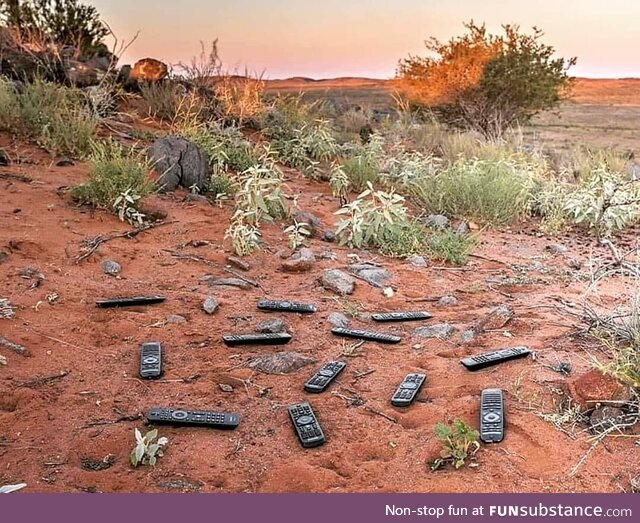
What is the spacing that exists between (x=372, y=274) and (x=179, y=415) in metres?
1.76

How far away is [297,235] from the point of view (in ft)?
13.5

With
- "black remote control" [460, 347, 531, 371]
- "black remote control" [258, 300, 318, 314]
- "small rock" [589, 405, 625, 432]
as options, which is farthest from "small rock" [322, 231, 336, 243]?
"small rock" [589, 405, 625, 432]

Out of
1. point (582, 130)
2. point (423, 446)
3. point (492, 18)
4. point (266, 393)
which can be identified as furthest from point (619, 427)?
point (582, 130)

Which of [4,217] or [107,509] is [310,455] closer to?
[107,509]

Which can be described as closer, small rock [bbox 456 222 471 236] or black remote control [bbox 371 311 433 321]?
black remote control [bbox 371 311 433 321]

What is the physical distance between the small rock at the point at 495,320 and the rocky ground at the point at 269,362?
1cm

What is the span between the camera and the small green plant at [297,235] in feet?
13.4

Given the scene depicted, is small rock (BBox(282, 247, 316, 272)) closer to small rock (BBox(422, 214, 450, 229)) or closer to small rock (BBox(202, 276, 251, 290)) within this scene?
small rock (BBox(202, 276, 251, 290))

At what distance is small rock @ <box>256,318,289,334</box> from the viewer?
288cm

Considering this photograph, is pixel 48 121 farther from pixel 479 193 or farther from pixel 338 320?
pixel 338 320

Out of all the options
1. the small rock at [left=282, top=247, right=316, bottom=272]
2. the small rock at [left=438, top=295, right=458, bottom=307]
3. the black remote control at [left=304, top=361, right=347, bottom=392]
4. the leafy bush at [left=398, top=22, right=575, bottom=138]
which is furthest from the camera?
the leafy bush at [left=398, top=22, right=575, bottom=138]

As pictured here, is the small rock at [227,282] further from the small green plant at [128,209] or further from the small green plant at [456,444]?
the small green plant at [456,444]

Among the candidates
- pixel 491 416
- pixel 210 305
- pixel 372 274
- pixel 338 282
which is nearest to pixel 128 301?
pixel 210 305

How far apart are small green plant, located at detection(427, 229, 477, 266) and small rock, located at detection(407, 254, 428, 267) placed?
134 mm
